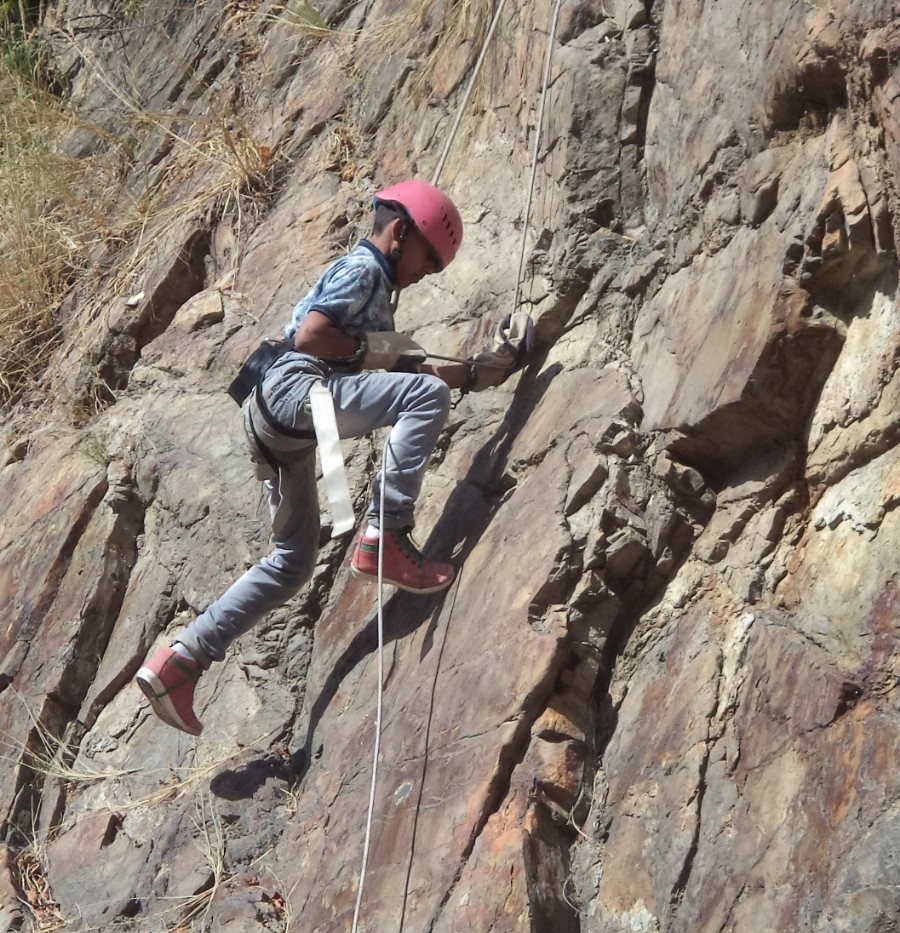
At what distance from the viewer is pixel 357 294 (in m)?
4.54

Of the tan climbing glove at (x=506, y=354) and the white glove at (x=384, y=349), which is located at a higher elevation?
the white glove at (x=384, y=349)

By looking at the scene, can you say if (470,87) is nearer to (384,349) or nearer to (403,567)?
(384,349)

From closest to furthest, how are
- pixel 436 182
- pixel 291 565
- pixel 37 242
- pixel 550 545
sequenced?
pixel 550 545
pixel 291 565
pixel 436 182
pixel 37 242

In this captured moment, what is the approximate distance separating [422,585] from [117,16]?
249 inches

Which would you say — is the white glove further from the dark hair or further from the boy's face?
the dark hair

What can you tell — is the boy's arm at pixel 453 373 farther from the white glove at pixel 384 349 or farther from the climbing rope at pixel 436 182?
the climbing rope at pixel 436 182

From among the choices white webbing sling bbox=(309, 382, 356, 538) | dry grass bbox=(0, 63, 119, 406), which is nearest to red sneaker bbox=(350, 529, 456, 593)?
white webbing sling bbox=(309, 382, 356, 538)

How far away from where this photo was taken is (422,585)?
14.5 ft

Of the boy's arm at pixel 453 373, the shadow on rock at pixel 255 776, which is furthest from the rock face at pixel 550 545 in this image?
the boy's arm at pixel 453 373

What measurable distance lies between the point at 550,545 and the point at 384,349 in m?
0.97

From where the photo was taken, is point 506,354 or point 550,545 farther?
point 506,354

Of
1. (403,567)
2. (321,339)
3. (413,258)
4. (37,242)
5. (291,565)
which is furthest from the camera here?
(37,242)

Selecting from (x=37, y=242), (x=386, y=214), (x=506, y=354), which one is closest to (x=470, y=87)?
(x=386, y=214)

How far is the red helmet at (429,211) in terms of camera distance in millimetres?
4590
